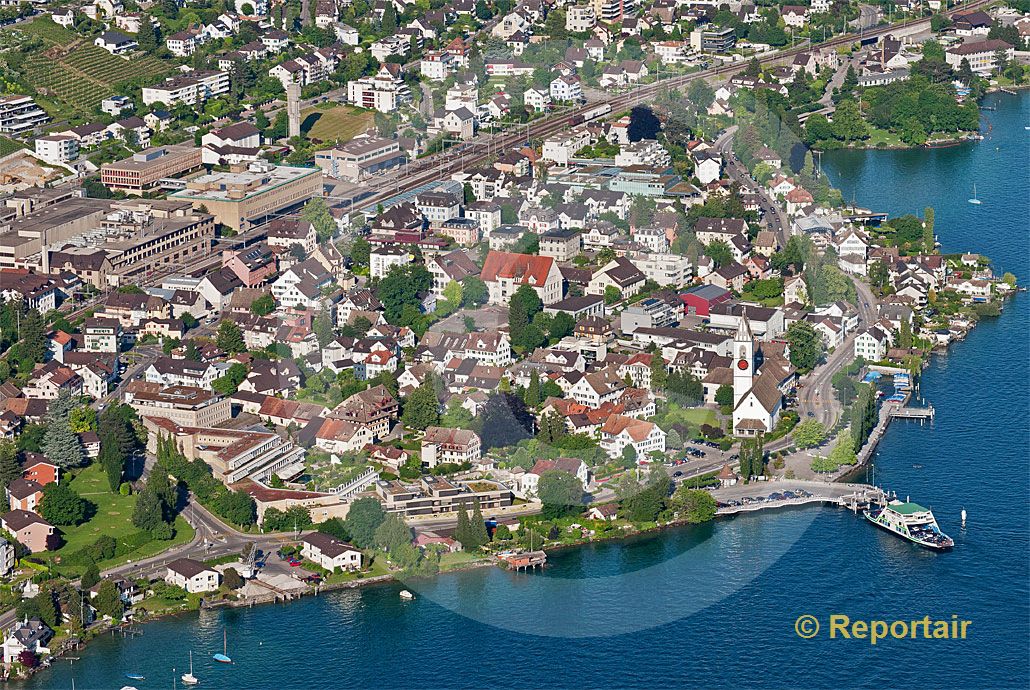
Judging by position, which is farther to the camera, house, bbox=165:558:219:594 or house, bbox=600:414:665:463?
house, bbox=600:414:665:463

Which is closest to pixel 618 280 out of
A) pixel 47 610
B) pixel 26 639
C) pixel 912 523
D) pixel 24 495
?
pixel 912 523

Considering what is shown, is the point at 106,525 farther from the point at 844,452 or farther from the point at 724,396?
the point at 844,452

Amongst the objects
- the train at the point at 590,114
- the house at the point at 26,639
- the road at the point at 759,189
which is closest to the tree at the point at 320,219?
the road at the point at 759,189

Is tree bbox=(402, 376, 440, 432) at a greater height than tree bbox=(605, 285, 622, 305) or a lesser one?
lesser

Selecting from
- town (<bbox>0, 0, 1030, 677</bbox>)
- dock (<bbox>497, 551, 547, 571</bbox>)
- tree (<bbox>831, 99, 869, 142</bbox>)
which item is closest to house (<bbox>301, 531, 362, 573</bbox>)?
town (<bbox>0, 0, 1030, 677</bbox>)

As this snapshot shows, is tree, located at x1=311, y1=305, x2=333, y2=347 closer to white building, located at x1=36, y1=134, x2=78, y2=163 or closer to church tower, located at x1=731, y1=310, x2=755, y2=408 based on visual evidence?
church tower, located at x1=731, y1=310, x2=755, y2=408

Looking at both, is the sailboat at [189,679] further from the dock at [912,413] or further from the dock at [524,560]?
the dock at [912,413]

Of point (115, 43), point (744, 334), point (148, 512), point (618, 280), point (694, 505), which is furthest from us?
point (115, 43)
